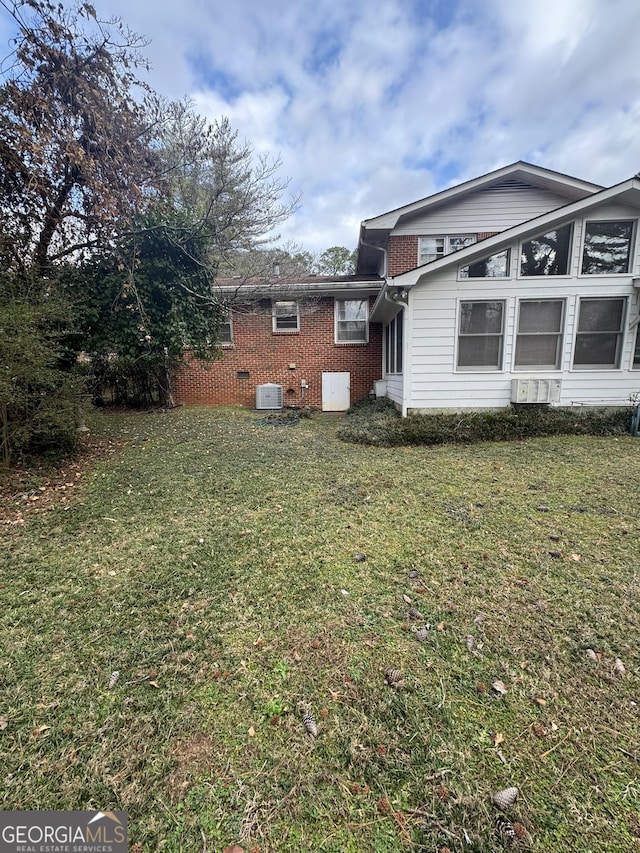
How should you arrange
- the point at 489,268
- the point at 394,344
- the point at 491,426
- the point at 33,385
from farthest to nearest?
the point at 394,344
the point at 489,268
the point at 491,426
the point at 33,385

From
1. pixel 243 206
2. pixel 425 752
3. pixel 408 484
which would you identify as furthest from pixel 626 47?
pixel 425 752

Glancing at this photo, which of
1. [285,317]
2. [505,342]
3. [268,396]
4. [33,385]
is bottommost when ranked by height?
[268,396]

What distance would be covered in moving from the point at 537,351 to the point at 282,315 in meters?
7.09

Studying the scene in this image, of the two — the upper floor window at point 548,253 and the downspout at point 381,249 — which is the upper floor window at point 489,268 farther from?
the downspout at point 381,249

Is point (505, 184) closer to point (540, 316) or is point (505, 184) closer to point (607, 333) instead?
point (540, 316)

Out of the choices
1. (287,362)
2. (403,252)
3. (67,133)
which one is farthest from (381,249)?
(67,133)

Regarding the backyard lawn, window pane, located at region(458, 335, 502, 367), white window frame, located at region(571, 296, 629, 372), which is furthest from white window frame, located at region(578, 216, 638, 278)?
the backyard lawn

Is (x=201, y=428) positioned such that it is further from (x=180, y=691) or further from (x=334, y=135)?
(x=334, y=135)

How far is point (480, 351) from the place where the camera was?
7371mm

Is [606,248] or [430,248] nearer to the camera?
[606,248]

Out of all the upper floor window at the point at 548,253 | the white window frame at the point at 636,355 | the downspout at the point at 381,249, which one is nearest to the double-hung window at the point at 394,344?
the downspout at the point at 381,249

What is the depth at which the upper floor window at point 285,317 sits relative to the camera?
37.0ft

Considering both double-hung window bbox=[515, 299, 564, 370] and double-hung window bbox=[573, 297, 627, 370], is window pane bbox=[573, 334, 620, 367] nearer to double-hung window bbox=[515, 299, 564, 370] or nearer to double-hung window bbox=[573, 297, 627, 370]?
double-hung window bbox=[573, 297, 627, 370]

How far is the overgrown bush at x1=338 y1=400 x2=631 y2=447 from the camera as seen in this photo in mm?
6789
